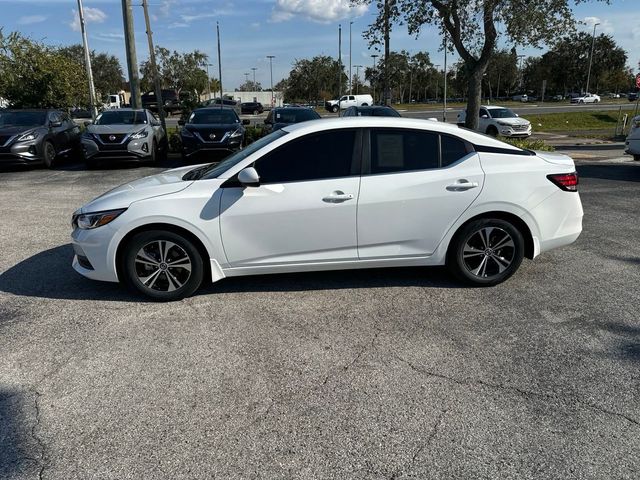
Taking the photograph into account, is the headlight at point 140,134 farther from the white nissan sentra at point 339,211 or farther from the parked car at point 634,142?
the parked car at point 634,142

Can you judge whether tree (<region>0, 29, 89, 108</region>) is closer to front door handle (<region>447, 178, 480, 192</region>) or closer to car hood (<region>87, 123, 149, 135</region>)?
car hood (<region>87, 123, 149, 135</region>)

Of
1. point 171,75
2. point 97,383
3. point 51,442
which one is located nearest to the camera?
point 51,442

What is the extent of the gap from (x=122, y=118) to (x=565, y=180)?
39.5 ft

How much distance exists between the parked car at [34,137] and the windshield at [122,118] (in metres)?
1.39

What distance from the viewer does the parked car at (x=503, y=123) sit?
2267 cm

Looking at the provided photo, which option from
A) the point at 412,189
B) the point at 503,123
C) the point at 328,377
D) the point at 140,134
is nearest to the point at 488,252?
the point at 412,189

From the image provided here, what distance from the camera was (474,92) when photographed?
53.0ft

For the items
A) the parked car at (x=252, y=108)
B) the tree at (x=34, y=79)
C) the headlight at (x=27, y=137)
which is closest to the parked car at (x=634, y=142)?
the headlight at (x=27, y=137)

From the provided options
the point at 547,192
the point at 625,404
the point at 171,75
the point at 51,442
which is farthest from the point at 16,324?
the point at 171,75

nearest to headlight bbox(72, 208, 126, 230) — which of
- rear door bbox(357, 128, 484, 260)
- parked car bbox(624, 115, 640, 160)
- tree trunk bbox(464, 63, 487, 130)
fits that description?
rear door bbox(357, 128, 484, 260)

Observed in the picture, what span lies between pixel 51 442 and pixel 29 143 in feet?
40.6

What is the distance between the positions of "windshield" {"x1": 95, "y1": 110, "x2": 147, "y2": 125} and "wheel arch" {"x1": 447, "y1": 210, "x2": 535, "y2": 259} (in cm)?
1121

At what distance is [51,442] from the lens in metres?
2.70

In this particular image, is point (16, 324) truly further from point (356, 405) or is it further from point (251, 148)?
point (356, 405)
